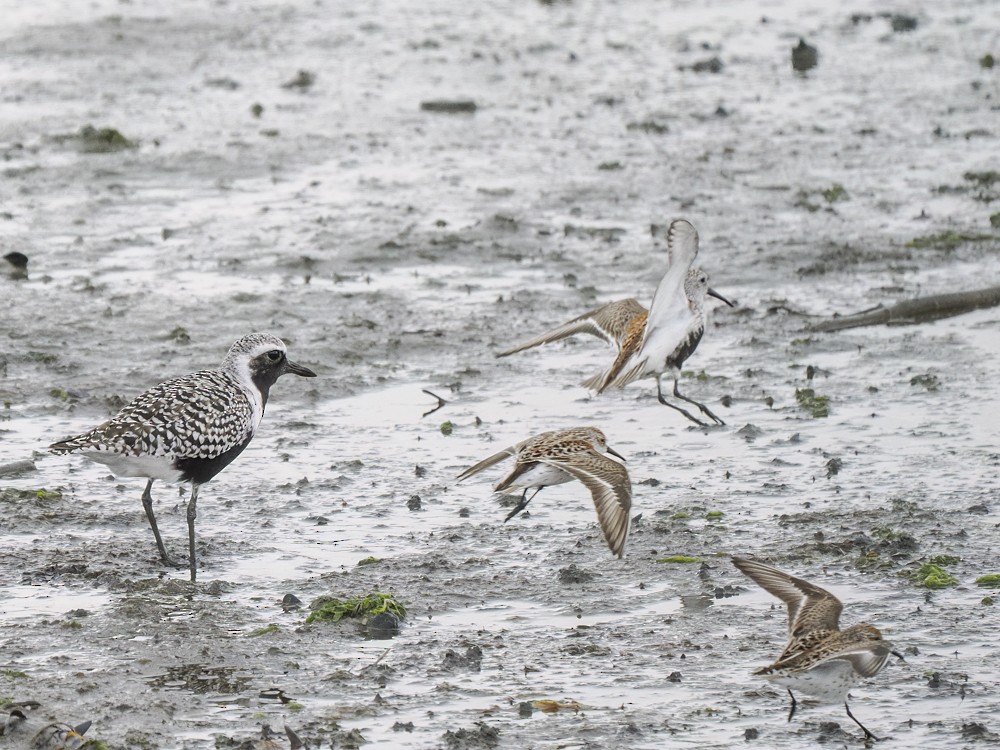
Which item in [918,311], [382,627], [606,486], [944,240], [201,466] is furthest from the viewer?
[944,240]

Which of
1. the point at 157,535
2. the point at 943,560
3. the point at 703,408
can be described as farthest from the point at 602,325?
the point at 157,535

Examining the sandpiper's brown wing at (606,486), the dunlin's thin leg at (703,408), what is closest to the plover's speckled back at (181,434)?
the sandpiper's brown wing at (606,486)

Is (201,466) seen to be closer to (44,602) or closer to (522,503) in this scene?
(44,602)

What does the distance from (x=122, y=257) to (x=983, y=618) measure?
29.8 ft

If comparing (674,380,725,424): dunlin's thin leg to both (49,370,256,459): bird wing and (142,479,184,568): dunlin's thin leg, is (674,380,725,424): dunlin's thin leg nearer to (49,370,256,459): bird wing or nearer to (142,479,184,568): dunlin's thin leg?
(49,370,256,459): bird wing

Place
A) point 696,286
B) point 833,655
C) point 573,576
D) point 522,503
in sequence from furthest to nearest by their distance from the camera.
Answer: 1. point 696,286
2. point 522,503
3. point 573,576
4. point 833,655

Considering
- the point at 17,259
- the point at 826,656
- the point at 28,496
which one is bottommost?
the point at 17,259

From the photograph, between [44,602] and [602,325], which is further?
[602,325]

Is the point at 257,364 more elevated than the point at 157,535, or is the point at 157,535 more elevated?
the point at 257,364

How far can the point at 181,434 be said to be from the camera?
889 centimetres

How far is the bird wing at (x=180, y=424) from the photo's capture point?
8.74 m

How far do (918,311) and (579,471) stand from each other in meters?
5.40

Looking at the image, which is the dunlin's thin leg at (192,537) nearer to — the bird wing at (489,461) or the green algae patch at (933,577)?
the bird wing at (489,461)

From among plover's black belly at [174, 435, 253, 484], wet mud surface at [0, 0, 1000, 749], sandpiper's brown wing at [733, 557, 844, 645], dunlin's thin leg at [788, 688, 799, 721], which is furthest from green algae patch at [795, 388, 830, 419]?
dunlin's thin leg at [788, 688, 799, 721]
